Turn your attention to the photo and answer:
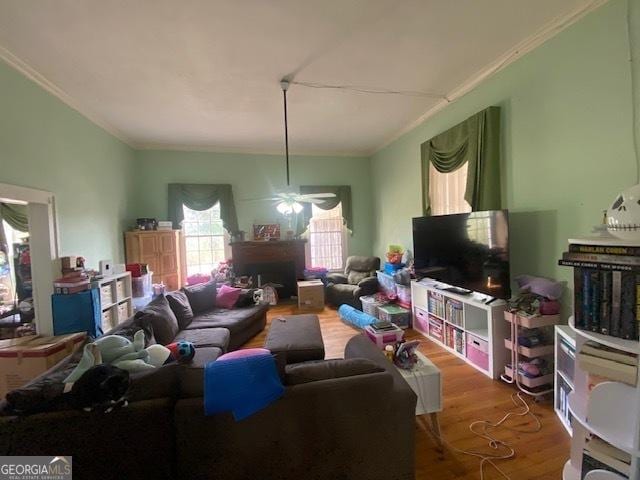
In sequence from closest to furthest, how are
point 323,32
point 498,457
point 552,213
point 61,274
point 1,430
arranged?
1. point 1,430
2. point 498,457
3. point 323,32
4. point 552,213
5. point 61,274

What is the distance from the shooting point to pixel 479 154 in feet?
9.62

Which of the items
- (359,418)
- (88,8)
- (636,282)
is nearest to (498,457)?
(359,418)

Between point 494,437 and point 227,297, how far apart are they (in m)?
3.22

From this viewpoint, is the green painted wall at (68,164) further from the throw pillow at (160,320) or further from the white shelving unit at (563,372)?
the white shelving unit at (563,372)

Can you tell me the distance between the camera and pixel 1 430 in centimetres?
122

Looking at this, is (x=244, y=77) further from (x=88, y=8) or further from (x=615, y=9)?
(x=615, y=9)

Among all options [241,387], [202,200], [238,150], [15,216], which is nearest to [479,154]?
[241,387]

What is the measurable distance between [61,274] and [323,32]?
351 centimetres

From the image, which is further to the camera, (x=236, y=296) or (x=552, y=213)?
(x=236, y=296)

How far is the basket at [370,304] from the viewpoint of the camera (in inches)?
168

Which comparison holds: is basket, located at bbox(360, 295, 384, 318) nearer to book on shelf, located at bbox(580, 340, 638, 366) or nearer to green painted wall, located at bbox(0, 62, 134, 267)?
book on shelf, located at bbox(580, 340, 638, 366)

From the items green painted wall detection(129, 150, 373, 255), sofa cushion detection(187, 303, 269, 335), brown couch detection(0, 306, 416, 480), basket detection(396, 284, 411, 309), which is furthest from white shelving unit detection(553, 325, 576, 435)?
green painted wall detection(129, 150, 373, 255)

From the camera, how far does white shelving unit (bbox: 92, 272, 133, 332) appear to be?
3.20 meters

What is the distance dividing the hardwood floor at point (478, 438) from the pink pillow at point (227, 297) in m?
2.67
